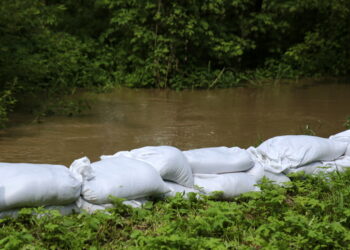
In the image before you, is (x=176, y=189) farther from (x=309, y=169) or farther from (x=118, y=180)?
(x=309, y=169)

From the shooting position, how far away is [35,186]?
124 inches

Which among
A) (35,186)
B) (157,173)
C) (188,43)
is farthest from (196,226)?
(188,43)

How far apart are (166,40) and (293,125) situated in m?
3.39

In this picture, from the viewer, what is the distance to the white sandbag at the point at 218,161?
13.1ft

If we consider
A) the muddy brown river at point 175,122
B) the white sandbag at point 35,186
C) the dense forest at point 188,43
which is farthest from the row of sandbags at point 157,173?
the dense forest at point 188,43

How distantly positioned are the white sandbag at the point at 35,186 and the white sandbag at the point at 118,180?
0.09m

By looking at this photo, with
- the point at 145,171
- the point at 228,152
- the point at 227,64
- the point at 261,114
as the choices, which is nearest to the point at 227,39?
the point at 227,64

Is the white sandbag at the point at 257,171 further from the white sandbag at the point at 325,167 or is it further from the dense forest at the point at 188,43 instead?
the dense forest at the point at 188,43

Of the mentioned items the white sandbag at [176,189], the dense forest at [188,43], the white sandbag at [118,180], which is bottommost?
the white sandbag at [176,189]

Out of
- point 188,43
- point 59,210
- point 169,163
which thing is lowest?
point 59,210

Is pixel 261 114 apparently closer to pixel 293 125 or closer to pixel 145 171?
pixel 293 125

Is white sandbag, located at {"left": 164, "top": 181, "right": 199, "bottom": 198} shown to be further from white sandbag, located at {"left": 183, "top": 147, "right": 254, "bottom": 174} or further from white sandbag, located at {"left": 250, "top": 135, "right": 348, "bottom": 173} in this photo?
white sandbag, located at {"left": 250, "top": 135, "right": 348, "bottom": 173}

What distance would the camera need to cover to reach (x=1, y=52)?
700cm

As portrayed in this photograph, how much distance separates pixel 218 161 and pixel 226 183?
184mm
